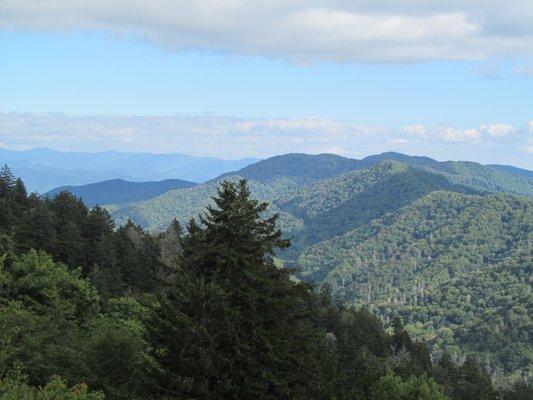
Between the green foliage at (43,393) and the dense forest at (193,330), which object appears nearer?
the green foliage at (43,393)

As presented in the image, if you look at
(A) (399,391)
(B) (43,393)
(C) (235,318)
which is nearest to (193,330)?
(C) (235,318)

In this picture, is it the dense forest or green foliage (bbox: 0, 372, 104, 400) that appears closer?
green foliage (bbox: 0, 372, 104, 400)

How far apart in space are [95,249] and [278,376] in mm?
36790

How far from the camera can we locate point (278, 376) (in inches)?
875

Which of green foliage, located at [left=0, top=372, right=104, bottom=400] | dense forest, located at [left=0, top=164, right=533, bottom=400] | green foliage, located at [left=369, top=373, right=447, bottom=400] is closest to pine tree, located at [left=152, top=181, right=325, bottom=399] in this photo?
dense forest, located at [left=0, top=164, right=533, bottom=400]

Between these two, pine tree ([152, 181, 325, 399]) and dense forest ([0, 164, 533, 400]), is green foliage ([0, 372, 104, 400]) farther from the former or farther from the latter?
pine tree ([152, 181, 325, 399])

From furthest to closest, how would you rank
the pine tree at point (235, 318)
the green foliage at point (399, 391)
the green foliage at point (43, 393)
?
the green foliage at point (399, 391)
the pine tree at point (235, 318)
the green foliage at point (43, 393)

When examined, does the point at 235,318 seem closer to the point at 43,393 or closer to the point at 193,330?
the point at 193,330

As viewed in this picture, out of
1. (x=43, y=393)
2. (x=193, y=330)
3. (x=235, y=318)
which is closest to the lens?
(x=43, y=393)

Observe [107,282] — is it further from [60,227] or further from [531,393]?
[531,393]

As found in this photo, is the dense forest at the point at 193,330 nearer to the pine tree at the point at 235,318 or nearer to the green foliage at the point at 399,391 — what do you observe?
the pine tree at the point at 235,318

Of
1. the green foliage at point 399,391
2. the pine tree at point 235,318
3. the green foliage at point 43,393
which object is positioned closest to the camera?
the green foliage at point 43,393

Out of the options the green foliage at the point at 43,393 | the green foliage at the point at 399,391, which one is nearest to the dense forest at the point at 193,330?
the green foliage at the point at 43,393

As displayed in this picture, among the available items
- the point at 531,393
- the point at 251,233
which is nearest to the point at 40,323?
the point at 251,233
